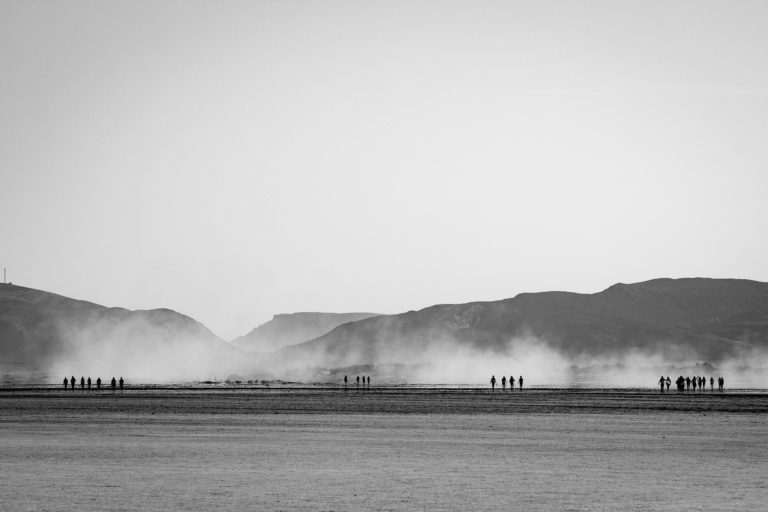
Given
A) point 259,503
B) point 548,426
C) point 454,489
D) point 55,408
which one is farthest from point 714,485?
point 55,408

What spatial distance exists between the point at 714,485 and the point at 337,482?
9.92 meters

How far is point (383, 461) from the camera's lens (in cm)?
3256

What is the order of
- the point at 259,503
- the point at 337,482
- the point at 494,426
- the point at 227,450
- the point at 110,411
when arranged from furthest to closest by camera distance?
the point at 110,411, the point at 494,426, the point at 227,450, the point at 337,482, the point at 259,503

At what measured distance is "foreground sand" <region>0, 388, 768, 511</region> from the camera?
24.0 m

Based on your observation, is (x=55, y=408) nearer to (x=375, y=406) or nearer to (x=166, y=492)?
(x=375, y=406)

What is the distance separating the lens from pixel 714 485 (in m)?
26.3

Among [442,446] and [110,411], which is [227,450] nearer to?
[442,446]

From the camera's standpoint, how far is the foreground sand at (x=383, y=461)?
23953 mm

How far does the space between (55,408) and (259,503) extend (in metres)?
49.9

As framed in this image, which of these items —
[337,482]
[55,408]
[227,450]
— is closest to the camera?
[337,482]

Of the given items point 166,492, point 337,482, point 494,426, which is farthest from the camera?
point 494,426

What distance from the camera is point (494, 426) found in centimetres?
4959

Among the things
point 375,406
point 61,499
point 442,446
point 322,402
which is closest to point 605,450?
point 442,446

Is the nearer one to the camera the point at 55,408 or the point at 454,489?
the point at 454,489
